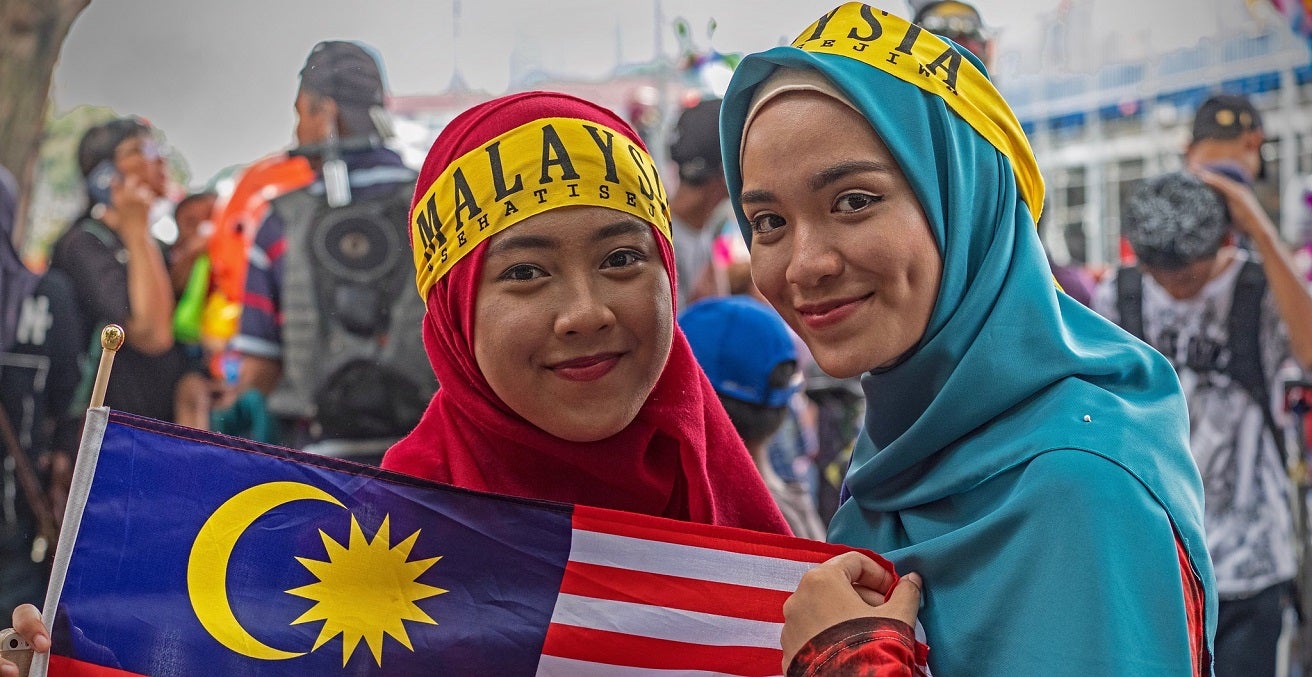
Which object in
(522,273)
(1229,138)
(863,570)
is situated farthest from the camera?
(1229,138)

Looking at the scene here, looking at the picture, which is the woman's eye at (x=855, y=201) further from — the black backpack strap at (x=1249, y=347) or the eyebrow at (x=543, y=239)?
the black backpack strap at (x=1249, y=347)

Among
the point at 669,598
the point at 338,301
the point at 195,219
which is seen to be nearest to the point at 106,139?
the point at 195,219

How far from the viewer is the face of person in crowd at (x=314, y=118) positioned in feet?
13.9

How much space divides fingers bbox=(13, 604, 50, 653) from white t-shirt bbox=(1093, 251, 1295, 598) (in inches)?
149

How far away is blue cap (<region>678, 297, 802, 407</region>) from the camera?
3213 millimetres

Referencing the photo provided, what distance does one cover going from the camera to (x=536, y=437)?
1.91 m

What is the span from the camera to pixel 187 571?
5.68 ft

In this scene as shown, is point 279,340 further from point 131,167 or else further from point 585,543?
point 585,543

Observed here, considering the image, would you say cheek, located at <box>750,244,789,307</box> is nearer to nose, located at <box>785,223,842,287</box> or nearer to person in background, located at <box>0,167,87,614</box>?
nose, located at <box>785,223,842,287</box>

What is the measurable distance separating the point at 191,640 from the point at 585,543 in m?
0.58

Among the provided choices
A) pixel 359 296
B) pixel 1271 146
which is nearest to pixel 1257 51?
pixel 1271 146

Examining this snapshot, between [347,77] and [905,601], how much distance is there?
3.33 metres

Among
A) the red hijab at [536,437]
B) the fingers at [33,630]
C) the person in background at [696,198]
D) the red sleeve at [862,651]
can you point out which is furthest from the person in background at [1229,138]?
the fingers at [33,630]

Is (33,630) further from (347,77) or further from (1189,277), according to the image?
(1189,277)
